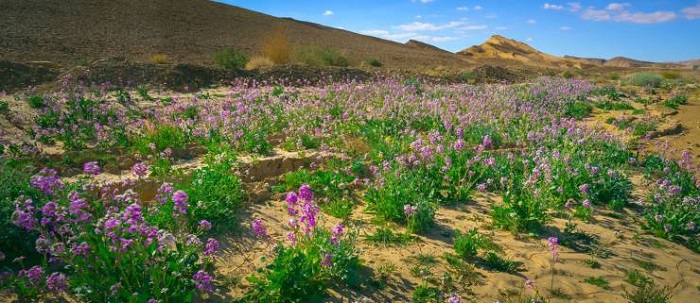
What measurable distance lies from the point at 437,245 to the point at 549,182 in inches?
74.0

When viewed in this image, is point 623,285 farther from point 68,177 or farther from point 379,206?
point 68,177

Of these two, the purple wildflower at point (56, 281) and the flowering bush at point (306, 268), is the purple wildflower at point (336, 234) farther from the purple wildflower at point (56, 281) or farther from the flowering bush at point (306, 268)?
the purple wildflower at point (56, 281)

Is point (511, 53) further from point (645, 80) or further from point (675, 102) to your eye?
point (675, 102)

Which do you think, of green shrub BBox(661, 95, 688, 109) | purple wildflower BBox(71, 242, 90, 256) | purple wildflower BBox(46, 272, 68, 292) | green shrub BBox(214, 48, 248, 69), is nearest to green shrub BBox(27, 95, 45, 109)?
purple wildflower BBox(46, 272, 68, 292)

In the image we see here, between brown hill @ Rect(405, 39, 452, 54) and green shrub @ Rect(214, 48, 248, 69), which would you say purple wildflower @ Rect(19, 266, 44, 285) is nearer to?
green shrub @ Rect(214, 48, 248, 69)

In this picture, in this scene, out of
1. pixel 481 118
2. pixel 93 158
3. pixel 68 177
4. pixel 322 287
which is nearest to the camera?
pixel 322 287

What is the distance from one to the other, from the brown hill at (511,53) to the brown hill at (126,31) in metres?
17.2

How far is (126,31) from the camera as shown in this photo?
105 ft

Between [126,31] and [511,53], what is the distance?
4304 cm

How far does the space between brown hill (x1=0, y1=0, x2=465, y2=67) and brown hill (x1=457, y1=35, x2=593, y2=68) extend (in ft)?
56.6

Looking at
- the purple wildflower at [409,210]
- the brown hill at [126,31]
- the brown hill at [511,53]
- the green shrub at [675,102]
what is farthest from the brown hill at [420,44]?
the purple wildflower at [409,210]

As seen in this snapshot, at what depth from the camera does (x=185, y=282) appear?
386 centimetres

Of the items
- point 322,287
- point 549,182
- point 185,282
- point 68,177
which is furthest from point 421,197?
point 68,177

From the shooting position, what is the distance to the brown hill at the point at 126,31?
2416 centimetres
